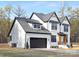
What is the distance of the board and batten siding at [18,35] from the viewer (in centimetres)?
1187

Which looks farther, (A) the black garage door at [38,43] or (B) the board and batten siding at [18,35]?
(A) the black garage door at [38,43]

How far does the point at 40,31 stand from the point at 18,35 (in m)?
0.37

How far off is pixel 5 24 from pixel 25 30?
1.13 ft

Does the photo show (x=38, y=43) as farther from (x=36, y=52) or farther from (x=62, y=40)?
(x=62, y=40)

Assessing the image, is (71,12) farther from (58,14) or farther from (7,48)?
(7,48)

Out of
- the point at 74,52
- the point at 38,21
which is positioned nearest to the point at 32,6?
the point at 38,21

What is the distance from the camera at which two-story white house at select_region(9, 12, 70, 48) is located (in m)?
11.9

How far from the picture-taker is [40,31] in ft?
39.2

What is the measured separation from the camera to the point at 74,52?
12.0 metres

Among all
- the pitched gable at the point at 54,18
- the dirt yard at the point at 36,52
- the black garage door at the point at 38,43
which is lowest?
the dirt yard at the point at 36,52

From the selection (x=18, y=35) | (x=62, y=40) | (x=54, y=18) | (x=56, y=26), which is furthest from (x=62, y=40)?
(x=18, y=35)

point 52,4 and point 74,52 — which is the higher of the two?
point 52,4

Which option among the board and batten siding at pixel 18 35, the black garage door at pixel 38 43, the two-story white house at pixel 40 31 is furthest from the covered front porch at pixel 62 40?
the board and batten siding at pixel 18 35

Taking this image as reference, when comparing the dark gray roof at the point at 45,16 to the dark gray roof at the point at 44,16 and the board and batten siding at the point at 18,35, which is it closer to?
the dark gray roof at the point at 44,16
